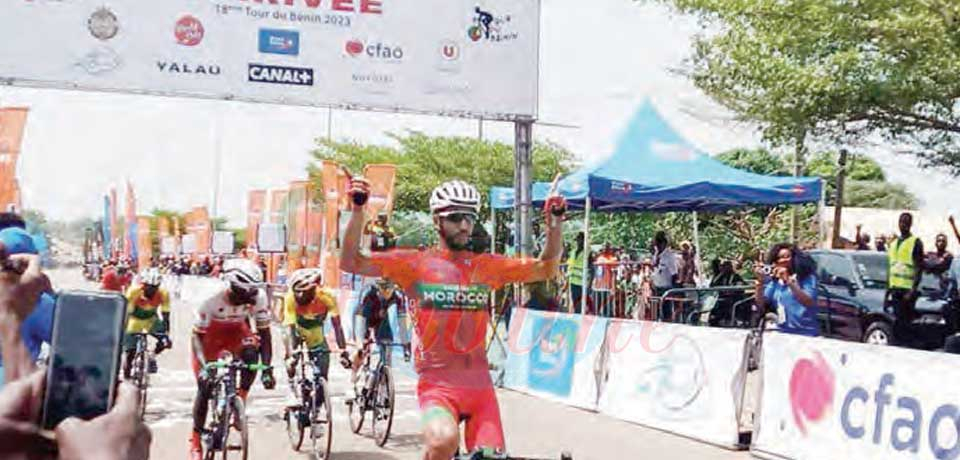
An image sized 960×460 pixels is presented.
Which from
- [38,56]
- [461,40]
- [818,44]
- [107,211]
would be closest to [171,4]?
[38,56]

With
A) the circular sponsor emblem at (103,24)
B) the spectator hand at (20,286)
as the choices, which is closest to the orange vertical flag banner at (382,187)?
the circular sponsor emblem at (103,24)

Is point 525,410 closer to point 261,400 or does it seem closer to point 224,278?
point 261,400

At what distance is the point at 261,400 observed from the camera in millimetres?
13367

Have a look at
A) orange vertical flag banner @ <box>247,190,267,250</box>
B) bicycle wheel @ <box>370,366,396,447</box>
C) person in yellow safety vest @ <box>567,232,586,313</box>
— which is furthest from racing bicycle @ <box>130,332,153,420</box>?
orange vertical flag banner @ <box>247,190,267,250</box>

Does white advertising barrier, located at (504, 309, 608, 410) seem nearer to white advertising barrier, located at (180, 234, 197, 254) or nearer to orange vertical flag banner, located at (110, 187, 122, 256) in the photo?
white advertising barrier, located at (180, 234, 197, 254)

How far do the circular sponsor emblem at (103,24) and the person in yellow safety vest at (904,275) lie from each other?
10665mm

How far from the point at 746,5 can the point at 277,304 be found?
49.0 feet

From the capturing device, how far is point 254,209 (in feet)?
126

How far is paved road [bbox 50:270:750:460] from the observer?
31.8 feet

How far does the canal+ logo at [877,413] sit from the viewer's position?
7762 mm

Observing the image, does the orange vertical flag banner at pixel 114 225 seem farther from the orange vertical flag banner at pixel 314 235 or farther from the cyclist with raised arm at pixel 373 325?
the cyclist with raised arm at pixel 373 325

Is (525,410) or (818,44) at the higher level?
(818,44)

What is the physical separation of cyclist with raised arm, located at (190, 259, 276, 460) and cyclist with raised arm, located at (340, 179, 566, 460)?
2984mm

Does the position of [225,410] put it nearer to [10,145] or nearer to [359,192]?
[359,192]
